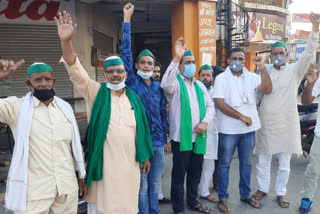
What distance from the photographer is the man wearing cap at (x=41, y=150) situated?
186cm

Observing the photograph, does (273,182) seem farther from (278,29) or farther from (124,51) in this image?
(278,29)

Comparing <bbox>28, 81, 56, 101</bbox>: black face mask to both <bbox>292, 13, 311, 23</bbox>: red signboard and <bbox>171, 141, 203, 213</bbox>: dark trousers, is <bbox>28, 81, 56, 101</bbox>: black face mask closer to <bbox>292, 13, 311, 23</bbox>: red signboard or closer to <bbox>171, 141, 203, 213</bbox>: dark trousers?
<bbox>171, 141, 203, 213</bbox>: dark trousers

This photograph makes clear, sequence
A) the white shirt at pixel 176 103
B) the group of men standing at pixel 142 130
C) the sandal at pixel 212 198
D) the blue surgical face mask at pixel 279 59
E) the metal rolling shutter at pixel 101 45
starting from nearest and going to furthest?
the group of men standing at pixel 142 130
the white shirt at pixel 176 103
the blue surgical face mask at pixel 279 59
the sandal at pixel 212 198
the metal rolling shutter at pixel 101 45

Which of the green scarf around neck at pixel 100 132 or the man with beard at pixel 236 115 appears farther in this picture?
the man with beard at pixel 236 115

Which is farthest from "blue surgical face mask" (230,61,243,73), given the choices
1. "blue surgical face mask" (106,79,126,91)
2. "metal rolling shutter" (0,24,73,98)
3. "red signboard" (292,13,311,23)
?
"red signboard" (292,13,311,23)

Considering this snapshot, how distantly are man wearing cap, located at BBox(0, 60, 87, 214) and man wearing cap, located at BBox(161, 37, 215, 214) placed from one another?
3.86 feet

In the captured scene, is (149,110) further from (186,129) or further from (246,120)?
(246,120)

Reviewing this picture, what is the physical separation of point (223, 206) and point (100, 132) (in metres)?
1.96

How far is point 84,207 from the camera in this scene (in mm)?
2961

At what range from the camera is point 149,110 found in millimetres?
2707

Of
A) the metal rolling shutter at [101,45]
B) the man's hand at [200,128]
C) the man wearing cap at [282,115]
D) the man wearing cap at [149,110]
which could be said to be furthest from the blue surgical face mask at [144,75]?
the metal rolling shutter at [101,45]

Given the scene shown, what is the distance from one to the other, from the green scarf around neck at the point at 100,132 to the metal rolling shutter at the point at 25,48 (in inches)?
210

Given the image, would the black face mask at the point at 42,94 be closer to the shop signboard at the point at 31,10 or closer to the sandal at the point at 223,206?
the sandal at the point at 223,206

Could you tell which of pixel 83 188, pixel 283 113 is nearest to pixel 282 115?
pixel 283 113
